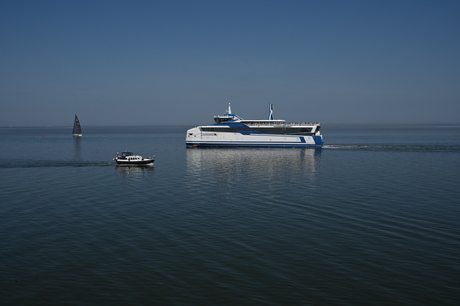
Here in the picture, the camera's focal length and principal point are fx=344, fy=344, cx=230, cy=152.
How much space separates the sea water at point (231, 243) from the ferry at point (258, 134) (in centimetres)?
5811

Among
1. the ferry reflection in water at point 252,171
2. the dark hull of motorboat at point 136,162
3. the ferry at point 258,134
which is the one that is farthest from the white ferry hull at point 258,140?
the dark hull of motorboat at point 136,162

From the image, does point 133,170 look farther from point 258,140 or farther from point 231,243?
point 258,140

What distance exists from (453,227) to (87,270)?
26573mm

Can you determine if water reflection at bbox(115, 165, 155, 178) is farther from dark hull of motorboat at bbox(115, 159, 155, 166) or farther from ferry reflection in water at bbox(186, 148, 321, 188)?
ferry reflection in water at bbox(186, 148, 321, 188)

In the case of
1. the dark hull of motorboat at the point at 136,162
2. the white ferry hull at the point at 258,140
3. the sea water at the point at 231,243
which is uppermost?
the white ferry hull at the point at 258,140

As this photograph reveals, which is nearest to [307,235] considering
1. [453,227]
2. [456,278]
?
[456,278]

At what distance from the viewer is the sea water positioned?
17.0m

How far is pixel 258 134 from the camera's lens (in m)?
106

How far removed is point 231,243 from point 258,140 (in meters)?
83.1

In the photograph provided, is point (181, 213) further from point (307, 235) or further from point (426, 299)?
point (426, 299)

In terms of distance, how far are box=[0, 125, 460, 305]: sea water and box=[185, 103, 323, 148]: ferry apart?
2288 inches

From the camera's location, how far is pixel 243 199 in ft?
125

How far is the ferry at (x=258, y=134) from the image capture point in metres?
106

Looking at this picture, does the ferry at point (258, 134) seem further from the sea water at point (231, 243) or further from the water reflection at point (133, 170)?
the sea water at point (231, 243)
